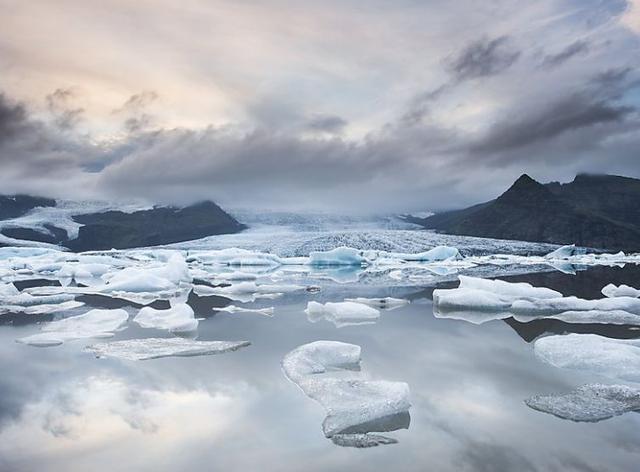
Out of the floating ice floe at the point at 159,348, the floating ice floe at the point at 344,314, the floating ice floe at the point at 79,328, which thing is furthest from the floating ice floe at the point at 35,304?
the floating ice floe at the point at 344,314

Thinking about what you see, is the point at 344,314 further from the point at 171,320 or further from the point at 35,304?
the point at 35,304

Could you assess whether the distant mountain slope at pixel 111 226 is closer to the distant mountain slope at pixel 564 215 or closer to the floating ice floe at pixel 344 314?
the distant mountain slope at pixel 564 215

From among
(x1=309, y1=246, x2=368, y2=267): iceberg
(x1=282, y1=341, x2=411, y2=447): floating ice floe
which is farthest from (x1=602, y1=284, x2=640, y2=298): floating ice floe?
(x1=309, y1=246, x2=368, y2=267): iceberg

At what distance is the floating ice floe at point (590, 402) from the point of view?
163 inches

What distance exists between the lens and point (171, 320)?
27.6 feet

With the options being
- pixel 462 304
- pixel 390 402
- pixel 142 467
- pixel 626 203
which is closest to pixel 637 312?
pixel 462 304

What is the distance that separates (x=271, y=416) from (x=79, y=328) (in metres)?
5.21

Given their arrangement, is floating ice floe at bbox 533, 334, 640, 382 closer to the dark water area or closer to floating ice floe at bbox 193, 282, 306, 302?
the dark water area

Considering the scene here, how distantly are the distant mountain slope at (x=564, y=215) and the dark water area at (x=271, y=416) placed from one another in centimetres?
8418

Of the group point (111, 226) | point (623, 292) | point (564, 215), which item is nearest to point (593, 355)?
point (623, 292)

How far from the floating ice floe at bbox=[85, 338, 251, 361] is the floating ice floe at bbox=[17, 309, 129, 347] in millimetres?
819

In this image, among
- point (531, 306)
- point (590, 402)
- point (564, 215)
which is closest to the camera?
point (590, 402)

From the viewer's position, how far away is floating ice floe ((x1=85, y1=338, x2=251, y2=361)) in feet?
20.2

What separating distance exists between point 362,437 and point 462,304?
285 inches
